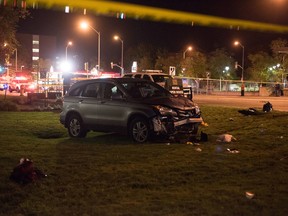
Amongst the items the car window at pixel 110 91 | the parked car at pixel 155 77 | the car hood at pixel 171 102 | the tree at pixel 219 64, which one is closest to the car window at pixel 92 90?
the car window at pixel 110 91

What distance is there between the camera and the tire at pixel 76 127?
45.4 feet

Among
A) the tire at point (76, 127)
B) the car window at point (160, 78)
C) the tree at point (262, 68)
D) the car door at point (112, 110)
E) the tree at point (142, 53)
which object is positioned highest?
the tree at point (142, 53)

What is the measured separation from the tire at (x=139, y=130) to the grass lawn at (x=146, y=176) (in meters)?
0.27

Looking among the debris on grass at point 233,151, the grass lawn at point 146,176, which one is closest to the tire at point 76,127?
the grass lawn at point 146,176

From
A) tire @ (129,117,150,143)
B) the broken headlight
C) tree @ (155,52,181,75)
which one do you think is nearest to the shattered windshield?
tire @ (129,117,150,143)

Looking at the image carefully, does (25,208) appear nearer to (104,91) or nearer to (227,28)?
(104,91)

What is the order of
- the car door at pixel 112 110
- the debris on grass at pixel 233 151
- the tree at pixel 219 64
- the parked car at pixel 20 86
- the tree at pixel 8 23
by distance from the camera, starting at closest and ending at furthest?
the debris on grass at pixel 233 151 < the car door at pixel 112 110 < the tree at pixel 8 23 < the parked car at pixel 20 86 < the tree at pixel 219 64

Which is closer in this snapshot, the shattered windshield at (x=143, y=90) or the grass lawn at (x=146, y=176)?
the grass lawn at (x=146, y=176)

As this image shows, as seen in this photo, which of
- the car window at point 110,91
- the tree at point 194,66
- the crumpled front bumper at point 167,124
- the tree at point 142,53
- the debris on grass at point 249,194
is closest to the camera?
the debris on grass at point 249,194

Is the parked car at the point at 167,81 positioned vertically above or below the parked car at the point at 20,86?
above

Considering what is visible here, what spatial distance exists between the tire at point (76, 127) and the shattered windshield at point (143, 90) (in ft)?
5.39

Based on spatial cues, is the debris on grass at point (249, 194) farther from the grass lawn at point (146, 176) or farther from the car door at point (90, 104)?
the car door at point (90, 104)

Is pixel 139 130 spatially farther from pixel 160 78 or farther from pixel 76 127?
pixel 160 78

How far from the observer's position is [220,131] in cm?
1462
